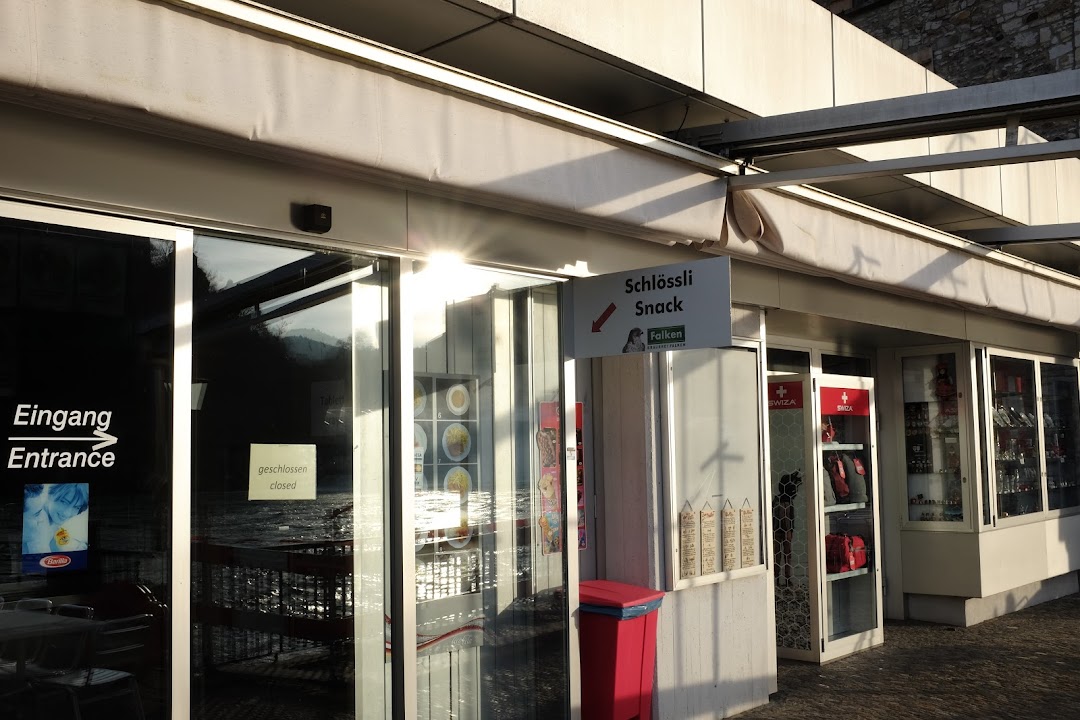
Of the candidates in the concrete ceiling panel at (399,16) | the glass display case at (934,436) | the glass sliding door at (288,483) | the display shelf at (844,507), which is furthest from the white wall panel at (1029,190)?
the glass sliding door at (288,483)

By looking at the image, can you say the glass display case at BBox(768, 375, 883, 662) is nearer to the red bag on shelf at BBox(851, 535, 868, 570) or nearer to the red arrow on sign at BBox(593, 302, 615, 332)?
the red bag on shelf at BBox(851, 535, 868, 570)

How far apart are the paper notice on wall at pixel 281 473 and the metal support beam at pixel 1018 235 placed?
20.5 feet

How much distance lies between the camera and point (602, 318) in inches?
225

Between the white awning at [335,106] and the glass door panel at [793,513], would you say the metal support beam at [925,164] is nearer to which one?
the white awning at [335,106]

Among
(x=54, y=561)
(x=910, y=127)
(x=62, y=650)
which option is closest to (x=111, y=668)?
(x=62, y=650)

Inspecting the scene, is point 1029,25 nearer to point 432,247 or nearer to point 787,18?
point 787,18

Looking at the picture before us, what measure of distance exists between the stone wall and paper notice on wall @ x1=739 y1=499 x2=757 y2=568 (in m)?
9.59

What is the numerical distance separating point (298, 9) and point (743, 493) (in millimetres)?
4248

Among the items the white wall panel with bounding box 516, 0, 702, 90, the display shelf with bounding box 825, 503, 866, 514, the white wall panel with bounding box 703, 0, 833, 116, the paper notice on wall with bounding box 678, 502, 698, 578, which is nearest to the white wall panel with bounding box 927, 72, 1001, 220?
the white wall panel with bounding box 703, 0, 833, 116

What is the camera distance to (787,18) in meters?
6.79

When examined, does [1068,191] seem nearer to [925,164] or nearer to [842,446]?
[842,446]

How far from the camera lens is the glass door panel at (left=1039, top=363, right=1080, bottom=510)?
11992 millimetres

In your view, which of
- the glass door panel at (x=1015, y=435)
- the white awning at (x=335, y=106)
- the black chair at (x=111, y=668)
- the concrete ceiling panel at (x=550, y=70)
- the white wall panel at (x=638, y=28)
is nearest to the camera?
the white awning at (x=335, y=106)

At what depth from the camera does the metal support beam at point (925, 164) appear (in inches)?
204
